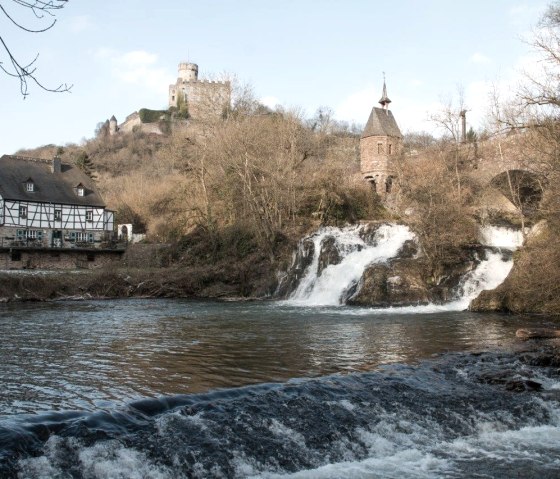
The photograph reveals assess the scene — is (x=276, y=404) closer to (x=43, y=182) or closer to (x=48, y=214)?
(x=48, y=214)

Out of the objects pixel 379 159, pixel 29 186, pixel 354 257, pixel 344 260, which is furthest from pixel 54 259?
pixel 379 159

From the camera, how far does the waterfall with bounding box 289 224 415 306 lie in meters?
25.5

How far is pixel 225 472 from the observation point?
6348mm

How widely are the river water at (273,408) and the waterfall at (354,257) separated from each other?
9.73 m

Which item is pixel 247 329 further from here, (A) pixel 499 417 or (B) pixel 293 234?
(B) pixel 293 234

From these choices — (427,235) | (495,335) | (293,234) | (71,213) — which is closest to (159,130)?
(71,213)

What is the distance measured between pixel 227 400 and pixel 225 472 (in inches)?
64.1

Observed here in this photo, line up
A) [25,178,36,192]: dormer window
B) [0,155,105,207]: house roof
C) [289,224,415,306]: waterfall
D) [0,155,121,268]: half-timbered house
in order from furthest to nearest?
[25,178,36,192]: dormer window
[0,155,105,207]: house roof
[0,155,121,268]: half-timbered house
[289,224,415,306]: waterfall

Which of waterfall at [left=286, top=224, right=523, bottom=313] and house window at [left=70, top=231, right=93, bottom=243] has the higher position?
house window at [left=70, top=231, right=93, bottom=243]

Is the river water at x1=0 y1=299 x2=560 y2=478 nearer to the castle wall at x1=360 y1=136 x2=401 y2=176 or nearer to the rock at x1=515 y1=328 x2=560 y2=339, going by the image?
the rock at x1=515 y1=328 x2=560 y2=339

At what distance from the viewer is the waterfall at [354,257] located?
23.1 metres

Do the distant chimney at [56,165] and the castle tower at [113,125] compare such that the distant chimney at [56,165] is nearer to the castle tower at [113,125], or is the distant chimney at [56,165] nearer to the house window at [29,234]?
the house window at [29,234]

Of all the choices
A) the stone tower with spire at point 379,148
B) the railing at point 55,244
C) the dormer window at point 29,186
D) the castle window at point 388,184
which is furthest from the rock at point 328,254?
the dormer window at point 29,186

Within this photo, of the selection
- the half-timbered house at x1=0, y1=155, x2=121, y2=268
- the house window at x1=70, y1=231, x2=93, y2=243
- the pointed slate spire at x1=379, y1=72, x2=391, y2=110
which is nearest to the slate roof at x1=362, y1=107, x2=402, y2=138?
the pointed slate spire at x1=379, y1=72, x2=391, y2=110
